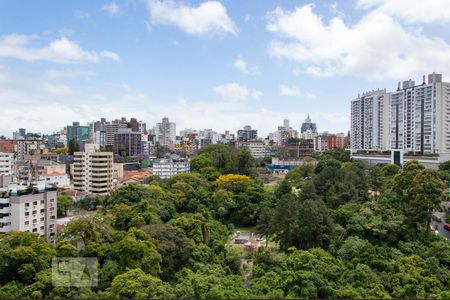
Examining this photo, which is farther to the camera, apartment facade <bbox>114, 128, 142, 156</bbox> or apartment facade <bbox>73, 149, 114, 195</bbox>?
apartment facade <bbox>114, 128, 142, 156</bbox>

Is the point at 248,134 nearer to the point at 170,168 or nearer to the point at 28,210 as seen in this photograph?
the point at 170,168

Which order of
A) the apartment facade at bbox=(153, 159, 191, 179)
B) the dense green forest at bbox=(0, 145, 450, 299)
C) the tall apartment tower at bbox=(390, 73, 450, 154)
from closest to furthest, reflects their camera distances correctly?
the dense green forest at bbox=(0, 145, 450, 299), the tall apartment tower at bbox=(390, 73, 450, 154), the apartment facade at bbox=(153, 159, 191, 179)

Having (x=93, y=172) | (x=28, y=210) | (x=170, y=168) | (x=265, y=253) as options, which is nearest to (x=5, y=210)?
(x=28, y=210)

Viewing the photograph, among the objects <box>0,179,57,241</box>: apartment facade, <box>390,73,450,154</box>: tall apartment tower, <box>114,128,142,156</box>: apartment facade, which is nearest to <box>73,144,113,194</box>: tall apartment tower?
<box>0,179,57,241</box>: apartment facade

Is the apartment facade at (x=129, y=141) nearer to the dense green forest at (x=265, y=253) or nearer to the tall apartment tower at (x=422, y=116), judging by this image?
the tall apartment tower at (x=422, y=116)

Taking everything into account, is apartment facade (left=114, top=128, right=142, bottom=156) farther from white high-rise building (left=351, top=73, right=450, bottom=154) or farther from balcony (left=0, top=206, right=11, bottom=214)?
balcony (left=0, top=206, right=11, bottom=214)

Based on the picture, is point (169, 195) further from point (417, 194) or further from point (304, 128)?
point (304, 128)
